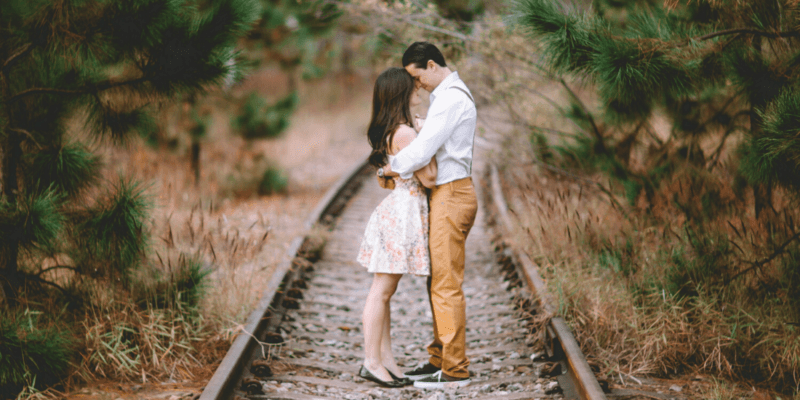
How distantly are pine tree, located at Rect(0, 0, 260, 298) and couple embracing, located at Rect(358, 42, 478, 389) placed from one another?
1.04 metres

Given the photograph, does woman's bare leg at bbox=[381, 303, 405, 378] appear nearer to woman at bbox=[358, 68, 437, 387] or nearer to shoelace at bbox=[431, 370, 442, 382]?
woman at bbox=[358, 68, 437, 387]

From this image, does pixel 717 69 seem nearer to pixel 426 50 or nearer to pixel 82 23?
pixel 426 50

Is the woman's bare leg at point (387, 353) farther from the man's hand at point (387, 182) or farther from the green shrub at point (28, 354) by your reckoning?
the green shrub at point (28, 354)

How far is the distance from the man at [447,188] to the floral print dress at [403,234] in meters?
0.07

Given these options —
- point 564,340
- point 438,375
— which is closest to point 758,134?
point 564,340

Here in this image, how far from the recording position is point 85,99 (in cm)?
409

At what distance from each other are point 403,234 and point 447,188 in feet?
1.26

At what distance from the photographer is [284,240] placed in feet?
21.6

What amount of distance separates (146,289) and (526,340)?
2621 mm

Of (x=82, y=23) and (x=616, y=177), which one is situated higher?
(x=82, y=23)

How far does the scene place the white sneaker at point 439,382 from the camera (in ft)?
12.7

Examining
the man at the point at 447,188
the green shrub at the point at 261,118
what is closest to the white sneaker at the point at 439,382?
the man at the point at 447,188

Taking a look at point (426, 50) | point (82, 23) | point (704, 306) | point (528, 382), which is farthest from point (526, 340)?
point (82, 23)

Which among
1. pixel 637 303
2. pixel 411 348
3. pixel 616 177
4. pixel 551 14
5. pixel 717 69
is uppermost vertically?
pixel 551 14
